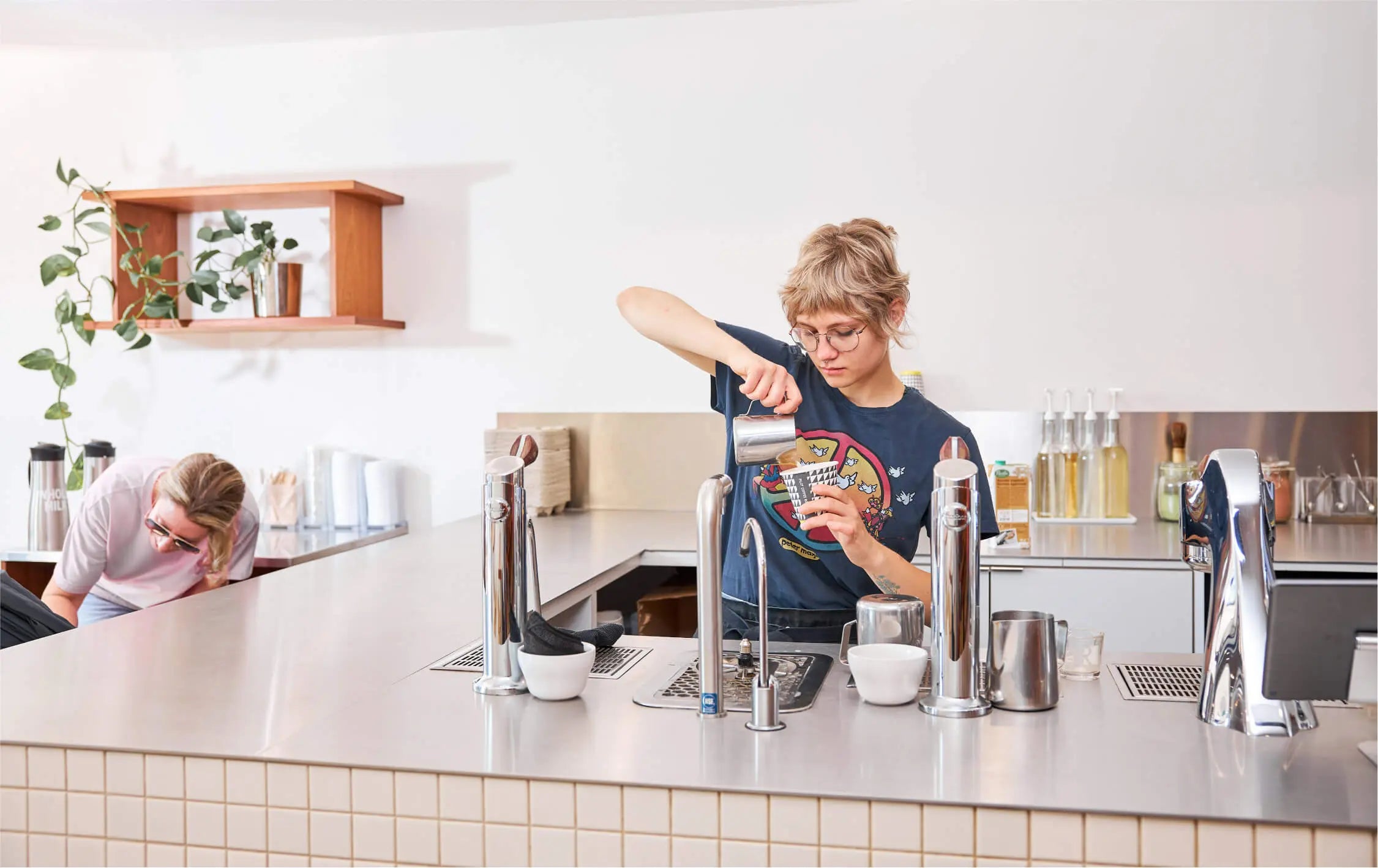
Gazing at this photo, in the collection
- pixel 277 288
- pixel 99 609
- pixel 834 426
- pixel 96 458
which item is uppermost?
pixel 277 288

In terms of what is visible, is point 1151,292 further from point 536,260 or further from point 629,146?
point 536,260

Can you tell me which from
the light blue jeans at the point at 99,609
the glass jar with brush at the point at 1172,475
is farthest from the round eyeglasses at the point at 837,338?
the light blue jeans at the point at 99,609

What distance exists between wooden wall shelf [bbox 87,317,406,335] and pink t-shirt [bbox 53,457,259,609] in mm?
683

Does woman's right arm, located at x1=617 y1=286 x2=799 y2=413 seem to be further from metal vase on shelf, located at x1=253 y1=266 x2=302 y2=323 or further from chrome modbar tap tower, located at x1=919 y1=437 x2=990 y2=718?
metal vase on shelf, located at x1=253 y1=266 x2=302 y2=323

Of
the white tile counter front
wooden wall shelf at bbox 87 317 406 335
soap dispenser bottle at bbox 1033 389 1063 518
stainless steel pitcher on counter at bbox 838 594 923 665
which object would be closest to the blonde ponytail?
wooden wall shelf at bbox 87 317 406 335

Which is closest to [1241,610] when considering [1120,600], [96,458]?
[1120,600]

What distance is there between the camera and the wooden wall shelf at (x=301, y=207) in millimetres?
3225

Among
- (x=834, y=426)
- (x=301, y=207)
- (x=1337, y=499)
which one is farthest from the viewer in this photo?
(x=301, y=207)

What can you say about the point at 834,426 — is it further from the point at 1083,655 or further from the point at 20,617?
the point at 20,617

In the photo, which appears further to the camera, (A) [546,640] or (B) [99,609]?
(B) [99,609]

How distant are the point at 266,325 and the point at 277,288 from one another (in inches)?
4.6

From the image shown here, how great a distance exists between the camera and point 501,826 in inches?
40.3

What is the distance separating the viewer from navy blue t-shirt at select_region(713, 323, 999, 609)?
5.54 feet

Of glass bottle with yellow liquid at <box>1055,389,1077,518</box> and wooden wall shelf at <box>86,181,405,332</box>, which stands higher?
wooden wall shelf at <box>86,181,405,332</box>
